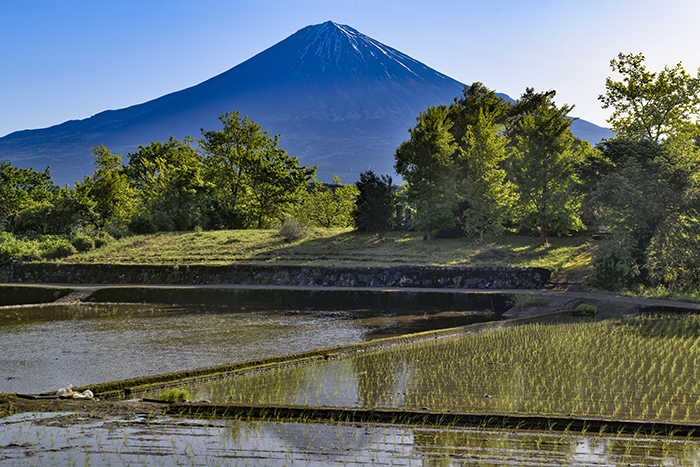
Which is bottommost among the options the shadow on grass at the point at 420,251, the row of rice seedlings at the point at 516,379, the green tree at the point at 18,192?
the shadow on grass at the point at 420,251

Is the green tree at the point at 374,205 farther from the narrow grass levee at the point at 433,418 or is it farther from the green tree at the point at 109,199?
the narrow grass levee at the point at 433,418

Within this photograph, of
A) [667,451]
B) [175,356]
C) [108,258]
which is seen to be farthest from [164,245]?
[667,451]

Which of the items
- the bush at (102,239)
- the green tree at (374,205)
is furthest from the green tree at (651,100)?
the bush at (102,239)

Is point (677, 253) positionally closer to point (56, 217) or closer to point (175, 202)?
point (175, 202)

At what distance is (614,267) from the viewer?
67.5 feet

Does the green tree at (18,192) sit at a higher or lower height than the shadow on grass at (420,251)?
higher

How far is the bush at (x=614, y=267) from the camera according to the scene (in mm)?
20156

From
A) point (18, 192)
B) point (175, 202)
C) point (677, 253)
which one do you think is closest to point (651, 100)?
point (677, 253)

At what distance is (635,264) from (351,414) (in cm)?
1721

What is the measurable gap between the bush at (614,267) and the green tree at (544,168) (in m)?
8.66

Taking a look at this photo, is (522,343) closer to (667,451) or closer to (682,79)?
(667,451)

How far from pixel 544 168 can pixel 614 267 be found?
36.1 ft

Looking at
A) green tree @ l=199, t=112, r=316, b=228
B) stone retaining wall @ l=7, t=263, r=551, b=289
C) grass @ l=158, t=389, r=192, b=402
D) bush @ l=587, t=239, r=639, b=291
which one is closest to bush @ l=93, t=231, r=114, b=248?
stone retaining wall @ l=7, t=263, r=551, b=289

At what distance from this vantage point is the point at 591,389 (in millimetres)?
8328
